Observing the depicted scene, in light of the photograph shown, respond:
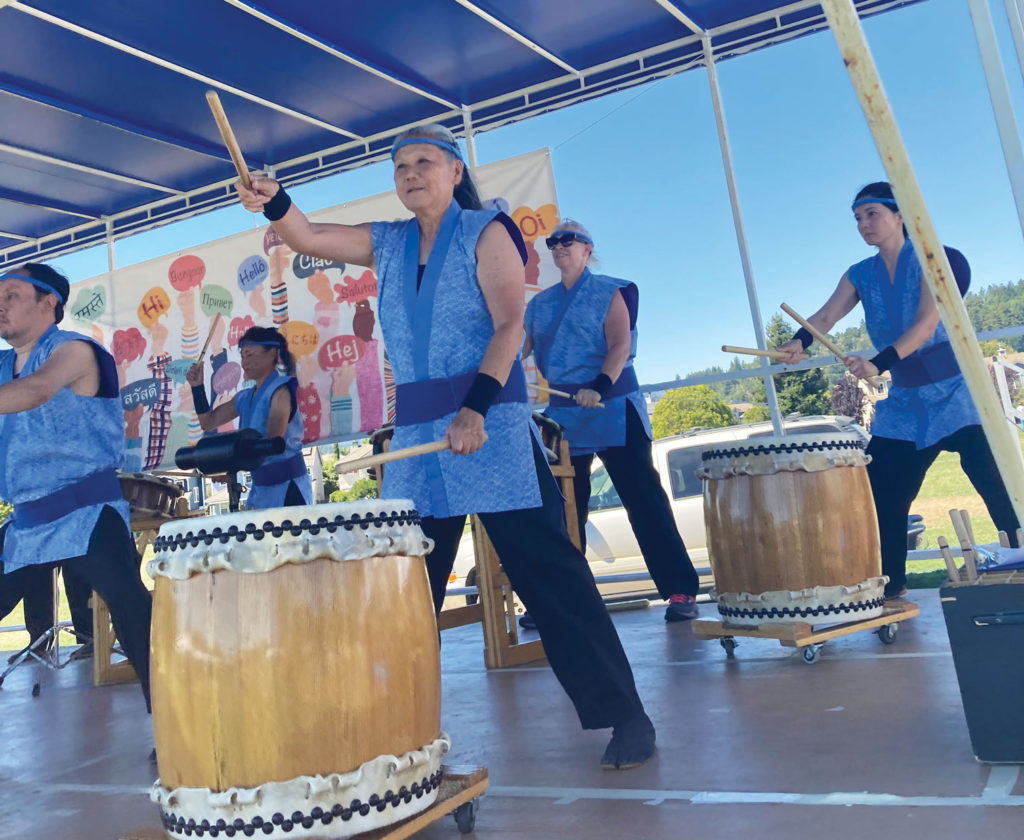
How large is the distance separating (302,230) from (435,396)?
52 cm

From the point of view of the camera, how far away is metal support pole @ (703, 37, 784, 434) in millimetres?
4605

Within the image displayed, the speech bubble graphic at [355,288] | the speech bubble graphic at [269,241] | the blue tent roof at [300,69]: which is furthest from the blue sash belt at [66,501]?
the speech bubble graphic at [269,241]

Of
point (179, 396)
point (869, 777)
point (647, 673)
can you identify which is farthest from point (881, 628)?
point (179, 396)

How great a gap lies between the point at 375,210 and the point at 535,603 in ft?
12.2

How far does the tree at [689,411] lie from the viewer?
64.7 ft

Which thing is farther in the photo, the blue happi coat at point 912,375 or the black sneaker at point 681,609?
the black sneaker at point 681,609

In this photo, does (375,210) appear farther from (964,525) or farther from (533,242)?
(964,525)

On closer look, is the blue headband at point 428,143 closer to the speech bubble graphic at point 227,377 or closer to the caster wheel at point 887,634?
the caster wheel at point 887,634

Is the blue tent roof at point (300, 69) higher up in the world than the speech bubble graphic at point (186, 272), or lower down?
higher up

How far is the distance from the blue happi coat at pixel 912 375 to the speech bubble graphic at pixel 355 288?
112 inches

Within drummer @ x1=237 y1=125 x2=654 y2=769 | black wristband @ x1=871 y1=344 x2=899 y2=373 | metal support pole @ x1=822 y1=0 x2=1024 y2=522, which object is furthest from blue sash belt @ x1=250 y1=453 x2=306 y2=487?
metal support pole @ x1=822 y1=0 x2=1024 y2=522

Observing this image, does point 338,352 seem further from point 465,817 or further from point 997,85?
point 465,817

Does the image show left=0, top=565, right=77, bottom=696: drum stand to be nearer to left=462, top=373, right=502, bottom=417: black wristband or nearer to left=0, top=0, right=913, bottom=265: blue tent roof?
left=0, top=0, right=913, bottom=265: blue tent roof

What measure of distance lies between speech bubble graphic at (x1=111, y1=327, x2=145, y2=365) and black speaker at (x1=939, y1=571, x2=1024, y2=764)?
558 centimetres
